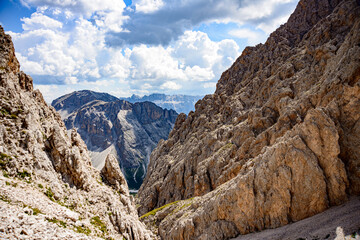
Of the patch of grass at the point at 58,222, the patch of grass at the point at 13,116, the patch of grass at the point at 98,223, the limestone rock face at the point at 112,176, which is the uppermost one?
the patch of grass at the point at 13,116

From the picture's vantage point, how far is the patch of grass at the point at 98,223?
99.4 feet

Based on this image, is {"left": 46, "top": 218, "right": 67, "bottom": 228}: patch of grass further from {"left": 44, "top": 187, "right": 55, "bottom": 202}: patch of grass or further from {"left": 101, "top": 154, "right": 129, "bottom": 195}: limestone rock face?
{"left": 101, "top": 154, "right": 129, "bottom": 195}: limestone rock face

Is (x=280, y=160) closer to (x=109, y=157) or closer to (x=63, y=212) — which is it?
(x=109, y=157)

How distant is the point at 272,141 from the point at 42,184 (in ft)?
206

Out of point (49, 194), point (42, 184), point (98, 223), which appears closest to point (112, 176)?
point (98, 223)

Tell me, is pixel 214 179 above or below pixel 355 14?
below

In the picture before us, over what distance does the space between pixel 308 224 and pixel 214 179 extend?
4607cm

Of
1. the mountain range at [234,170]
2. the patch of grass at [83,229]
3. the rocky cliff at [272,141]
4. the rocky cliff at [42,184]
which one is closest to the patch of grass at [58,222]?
the rocky cliff at [42,184]

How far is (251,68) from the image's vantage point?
127688 mm

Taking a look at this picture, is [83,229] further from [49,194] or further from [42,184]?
[42,184]

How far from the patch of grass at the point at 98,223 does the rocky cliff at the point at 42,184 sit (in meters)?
0.18

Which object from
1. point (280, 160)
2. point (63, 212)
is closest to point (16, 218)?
point (63, 212)

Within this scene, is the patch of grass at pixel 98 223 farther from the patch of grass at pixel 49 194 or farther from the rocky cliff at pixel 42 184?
the patch of grass at pixel 49 194

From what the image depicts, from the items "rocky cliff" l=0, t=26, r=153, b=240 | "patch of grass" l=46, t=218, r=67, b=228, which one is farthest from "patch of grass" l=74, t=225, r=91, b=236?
"patch of grass" l=46, t=218, r=67, b=228
